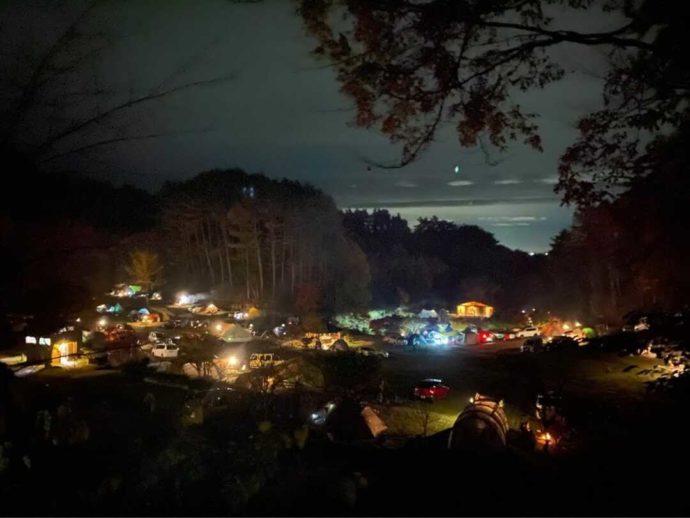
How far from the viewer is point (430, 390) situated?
611 inches

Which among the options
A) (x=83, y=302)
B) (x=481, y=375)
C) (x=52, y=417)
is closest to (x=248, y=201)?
(x=481, y=375)

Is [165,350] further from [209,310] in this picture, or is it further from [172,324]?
[209,310]

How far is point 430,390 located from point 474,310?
25.6 meters

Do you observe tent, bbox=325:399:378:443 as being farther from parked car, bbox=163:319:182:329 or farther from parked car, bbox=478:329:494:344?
parked car, bbox=163:319:182:329

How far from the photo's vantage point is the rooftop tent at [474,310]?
3975cm

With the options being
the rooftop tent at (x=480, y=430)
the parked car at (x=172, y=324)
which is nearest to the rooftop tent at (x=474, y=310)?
the parked car at (x=172, y=324)

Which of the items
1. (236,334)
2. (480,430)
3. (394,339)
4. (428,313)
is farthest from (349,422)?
(428,313)

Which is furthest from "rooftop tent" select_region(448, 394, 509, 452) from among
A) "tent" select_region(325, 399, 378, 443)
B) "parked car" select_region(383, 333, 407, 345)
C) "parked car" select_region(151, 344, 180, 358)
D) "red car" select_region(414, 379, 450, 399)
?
"parked car" select_region(383, 333, 407, 345)

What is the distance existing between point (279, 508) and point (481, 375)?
14862 mm

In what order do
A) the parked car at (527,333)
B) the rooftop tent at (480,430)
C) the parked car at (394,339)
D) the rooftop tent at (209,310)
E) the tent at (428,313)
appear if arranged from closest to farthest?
the rooftop tent at (480,430)
the parked car at (394,339)
the parked car at (527,333)
the rooftop tent at (209,310)
the tent at (428,313)

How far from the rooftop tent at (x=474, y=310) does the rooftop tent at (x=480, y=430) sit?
96.8ft

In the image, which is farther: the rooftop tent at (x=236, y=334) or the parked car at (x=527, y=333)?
the parked car at (x=527, y=333)

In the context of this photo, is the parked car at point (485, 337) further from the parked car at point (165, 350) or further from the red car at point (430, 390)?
A: the parked car at point (165, 350)

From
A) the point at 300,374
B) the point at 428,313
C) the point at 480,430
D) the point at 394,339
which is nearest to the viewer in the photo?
the point at 480,430
